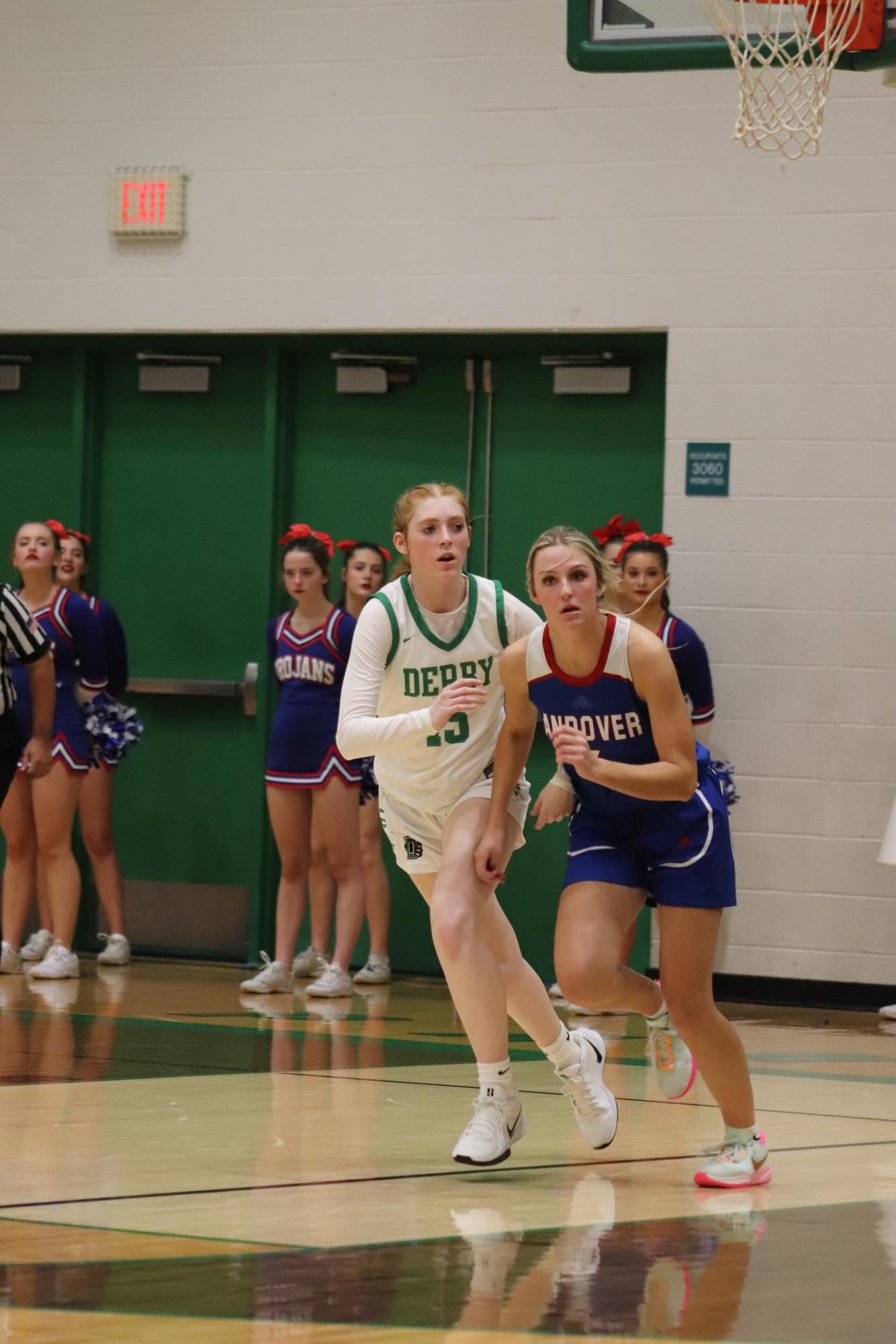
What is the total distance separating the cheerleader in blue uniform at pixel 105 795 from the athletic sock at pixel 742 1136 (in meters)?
4.97

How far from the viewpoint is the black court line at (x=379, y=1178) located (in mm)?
3998

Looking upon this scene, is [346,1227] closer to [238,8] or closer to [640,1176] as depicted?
[640,1176]

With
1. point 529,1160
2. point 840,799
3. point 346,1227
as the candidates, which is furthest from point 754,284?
point 346,1227

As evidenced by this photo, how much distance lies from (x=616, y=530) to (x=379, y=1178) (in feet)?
14.5

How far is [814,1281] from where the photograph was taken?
3.41 m

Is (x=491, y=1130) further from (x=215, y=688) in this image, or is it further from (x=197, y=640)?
(x=197, y=640)

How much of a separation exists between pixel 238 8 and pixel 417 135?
1.14m

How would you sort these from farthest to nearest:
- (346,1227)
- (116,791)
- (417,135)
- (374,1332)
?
(116,791), (417,135), (346,1227), (374,1332)

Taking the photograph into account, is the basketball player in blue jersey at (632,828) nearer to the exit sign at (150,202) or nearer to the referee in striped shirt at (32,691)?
the referee in striped shirt at (32,691)

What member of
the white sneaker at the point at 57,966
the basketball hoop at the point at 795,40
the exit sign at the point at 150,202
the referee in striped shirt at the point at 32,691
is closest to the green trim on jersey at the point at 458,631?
the basketball hoop at the point at 795,40

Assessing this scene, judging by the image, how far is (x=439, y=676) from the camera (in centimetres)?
471

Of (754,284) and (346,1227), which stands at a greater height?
(754,284)

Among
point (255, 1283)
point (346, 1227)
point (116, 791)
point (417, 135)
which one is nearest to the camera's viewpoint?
point (255, 1283)

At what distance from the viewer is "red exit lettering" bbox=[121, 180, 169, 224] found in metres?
9.38
